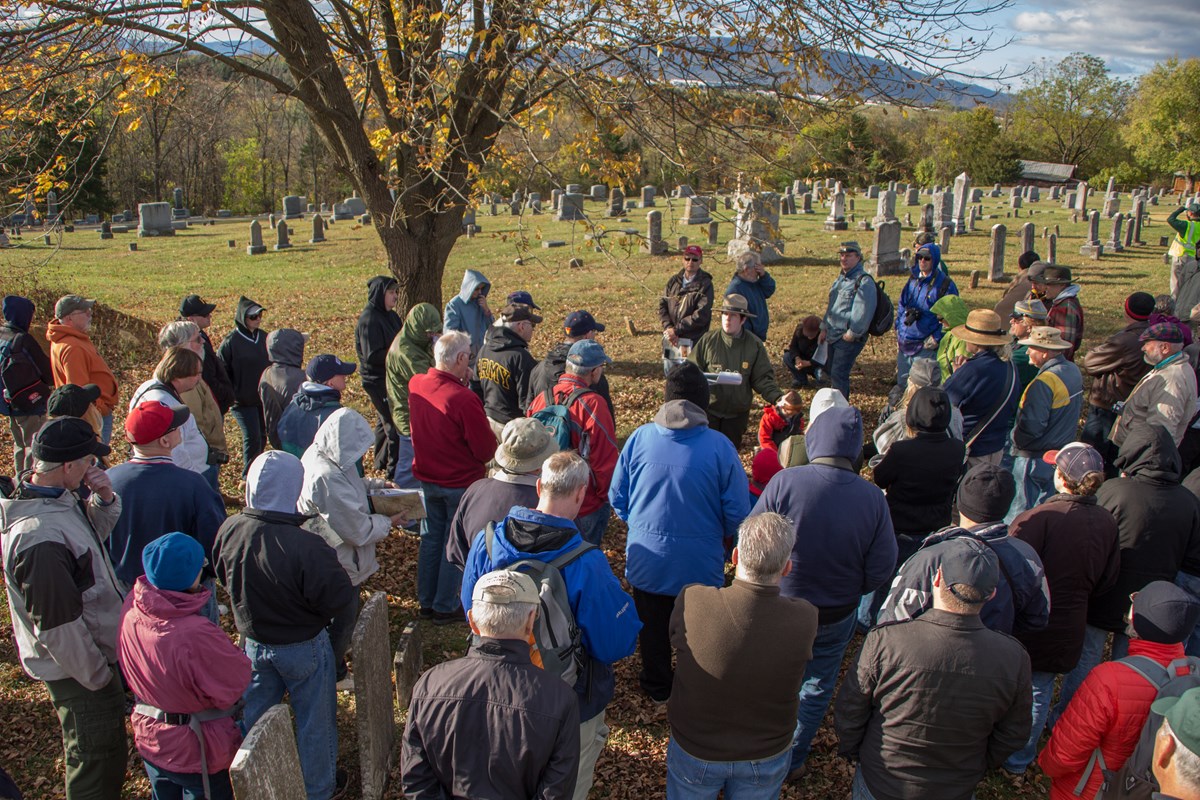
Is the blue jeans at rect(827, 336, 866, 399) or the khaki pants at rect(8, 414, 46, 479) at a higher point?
the blue jeans at rect(827, 336, 866, 399)

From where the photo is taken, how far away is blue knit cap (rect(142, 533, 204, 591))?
317 centimetres

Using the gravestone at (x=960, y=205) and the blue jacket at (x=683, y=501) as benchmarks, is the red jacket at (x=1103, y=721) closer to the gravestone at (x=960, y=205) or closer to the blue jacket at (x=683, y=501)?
the blue jacket at (x=683, y=501)

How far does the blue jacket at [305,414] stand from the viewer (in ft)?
17.5

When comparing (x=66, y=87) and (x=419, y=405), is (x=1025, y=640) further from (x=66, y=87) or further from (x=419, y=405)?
(x=66, y=87)

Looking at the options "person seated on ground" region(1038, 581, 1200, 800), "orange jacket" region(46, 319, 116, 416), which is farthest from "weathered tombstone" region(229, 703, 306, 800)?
"orange jacket" region(46, 319, 116, 416)

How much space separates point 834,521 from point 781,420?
2137mm

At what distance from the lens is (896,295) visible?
1559 cm

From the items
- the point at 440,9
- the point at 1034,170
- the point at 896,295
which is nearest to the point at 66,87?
the point at 440,9

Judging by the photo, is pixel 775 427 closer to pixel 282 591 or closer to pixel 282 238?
pixel 282 591

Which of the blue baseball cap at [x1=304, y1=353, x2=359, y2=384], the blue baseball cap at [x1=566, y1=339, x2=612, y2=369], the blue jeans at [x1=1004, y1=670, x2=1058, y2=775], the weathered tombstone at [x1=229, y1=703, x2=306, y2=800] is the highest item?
the blue baseball cap at [x1=566, y1=339, x2=612, y2=369]

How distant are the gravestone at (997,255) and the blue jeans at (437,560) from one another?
15.6 meters

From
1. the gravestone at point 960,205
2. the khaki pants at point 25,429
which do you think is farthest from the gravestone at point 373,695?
the gravestone at point 960,205

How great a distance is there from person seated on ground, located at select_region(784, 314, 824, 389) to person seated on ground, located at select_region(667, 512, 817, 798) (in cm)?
711

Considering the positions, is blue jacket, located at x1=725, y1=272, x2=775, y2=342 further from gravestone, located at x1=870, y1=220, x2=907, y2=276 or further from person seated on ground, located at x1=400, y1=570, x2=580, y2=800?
gravestone, located at x1=870, y1=220, x2=907, y2=276
